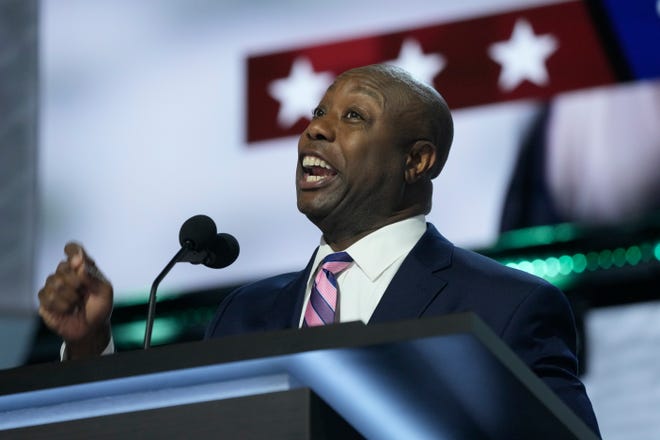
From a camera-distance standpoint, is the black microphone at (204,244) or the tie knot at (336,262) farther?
the tie knot at (336,262)

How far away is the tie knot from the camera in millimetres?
2273

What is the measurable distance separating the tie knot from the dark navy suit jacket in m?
0.05

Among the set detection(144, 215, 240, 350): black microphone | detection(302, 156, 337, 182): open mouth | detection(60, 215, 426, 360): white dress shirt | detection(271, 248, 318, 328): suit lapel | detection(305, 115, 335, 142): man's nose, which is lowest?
detection(271, 248, 318, 328): suit lapel

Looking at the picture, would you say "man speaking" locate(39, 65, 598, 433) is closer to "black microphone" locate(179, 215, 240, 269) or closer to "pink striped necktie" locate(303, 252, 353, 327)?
"pink striped necktie" locate(303, 252, 353, 327)

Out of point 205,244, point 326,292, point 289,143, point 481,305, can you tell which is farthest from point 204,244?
point 289,143

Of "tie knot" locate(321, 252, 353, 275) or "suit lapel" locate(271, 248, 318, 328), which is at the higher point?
"tie knot" locate(321, 252, 353, 275)

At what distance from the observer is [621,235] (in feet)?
11.9

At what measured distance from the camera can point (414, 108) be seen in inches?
95.6

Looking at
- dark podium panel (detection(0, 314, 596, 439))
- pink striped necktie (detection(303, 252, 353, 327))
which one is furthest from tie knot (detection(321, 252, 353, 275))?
dark podium panel (detection(0, 314, 596, 439))

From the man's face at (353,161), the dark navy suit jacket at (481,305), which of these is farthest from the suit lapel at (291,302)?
the man's face at (353,161)

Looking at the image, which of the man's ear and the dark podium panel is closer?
the dark podium panel

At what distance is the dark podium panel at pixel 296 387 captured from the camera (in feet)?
4.24

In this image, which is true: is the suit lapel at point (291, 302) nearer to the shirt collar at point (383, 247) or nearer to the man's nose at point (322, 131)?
the shirt collar at point (383, 247)

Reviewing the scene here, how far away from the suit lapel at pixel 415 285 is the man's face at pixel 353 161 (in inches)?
7.9
